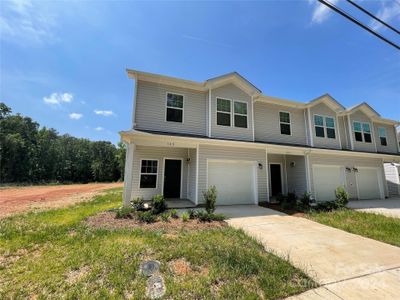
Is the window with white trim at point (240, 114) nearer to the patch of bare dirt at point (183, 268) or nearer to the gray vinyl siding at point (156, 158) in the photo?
the gray vinyl siding at point (156, 158)

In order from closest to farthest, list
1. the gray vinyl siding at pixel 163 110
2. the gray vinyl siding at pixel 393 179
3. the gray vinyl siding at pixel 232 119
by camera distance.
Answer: the gray vinyl siding at pixel 163 110
the gray vinyl siding at pixel 232 119
the gray vinyl siding at pixel 393 179

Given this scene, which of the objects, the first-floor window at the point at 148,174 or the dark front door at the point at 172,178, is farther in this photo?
the dark front door at the point at 172,178

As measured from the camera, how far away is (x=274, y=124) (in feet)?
40.6

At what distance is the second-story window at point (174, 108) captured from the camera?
394 inches

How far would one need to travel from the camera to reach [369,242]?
4.90 metres

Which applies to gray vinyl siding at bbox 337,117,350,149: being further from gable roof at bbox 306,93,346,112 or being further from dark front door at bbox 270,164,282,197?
dark front door at bbox 270,164,282,197

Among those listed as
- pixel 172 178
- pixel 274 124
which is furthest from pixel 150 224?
pixel 274 124

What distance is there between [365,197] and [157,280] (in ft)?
51.7

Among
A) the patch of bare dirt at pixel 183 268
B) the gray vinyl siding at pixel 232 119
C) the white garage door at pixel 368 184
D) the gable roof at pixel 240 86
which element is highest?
the gable roof at pixel 240 86

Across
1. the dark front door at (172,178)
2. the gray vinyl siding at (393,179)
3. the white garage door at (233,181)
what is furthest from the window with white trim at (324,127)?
the dark front door at (172,178)

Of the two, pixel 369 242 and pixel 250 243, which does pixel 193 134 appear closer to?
pixel 250 243

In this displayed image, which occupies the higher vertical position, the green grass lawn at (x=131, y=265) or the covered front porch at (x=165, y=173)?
the covered front porch at (x=165, y=173)

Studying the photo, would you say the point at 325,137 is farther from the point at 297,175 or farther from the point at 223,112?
the point at 223,112

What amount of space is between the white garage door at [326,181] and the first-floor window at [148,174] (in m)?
9.55
